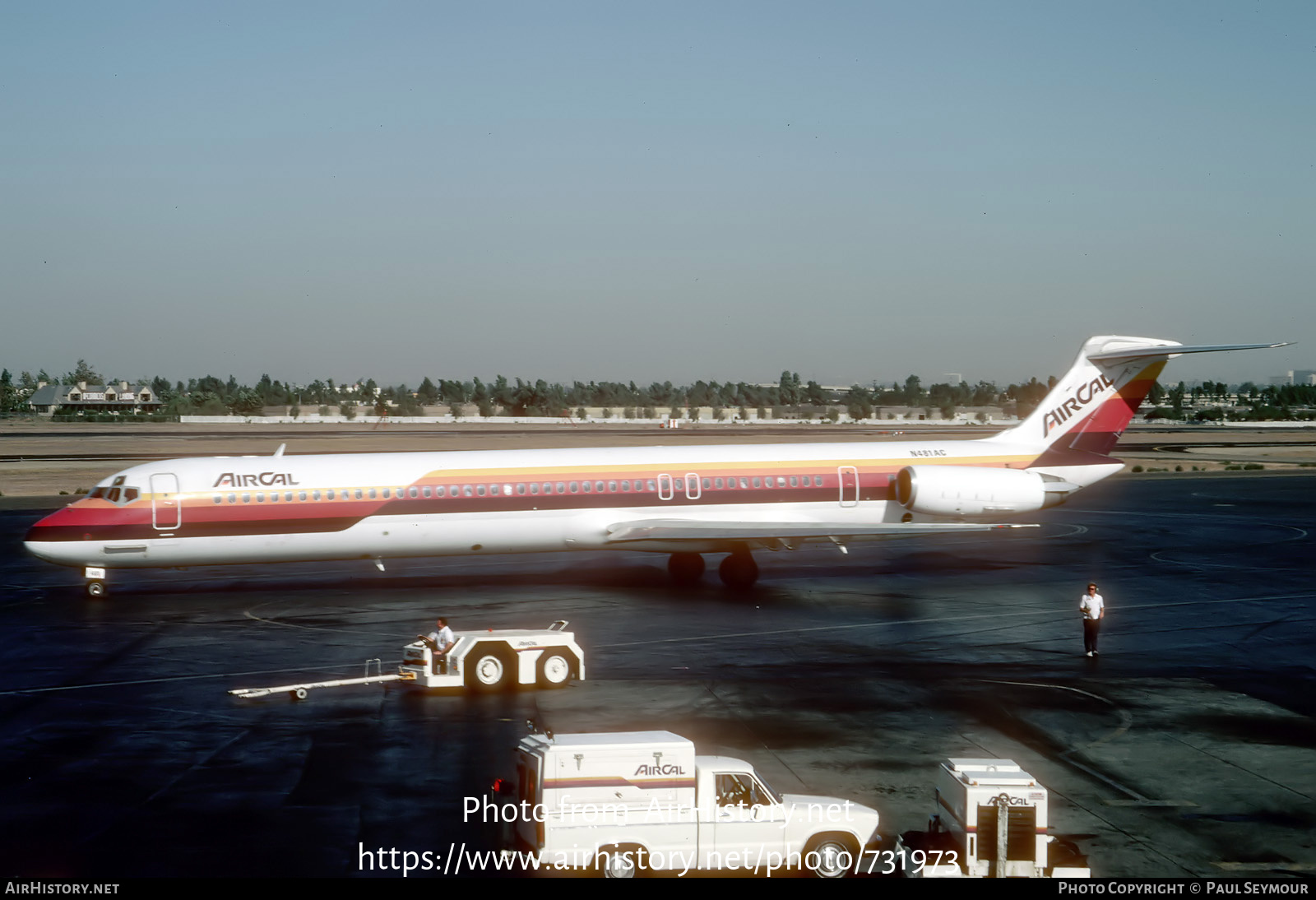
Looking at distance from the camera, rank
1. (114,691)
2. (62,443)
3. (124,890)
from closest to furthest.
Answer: (124,890) → (114,691) → (62,443)

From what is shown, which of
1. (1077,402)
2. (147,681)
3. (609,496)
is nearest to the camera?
(147,681)

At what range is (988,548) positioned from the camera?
39781mm

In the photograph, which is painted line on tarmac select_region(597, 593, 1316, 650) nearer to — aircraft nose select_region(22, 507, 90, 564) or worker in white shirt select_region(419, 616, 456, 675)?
worker in white shirt select_region(419, 616, 456, 675)

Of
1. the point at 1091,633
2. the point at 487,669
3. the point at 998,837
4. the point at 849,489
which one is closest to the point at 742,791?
the point at 998,837

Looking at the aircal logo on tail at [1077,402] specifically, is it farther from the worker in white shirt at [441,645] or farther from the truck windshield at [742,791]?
the truck windshield at [742,791]

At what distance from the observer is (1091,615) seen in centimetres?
2261

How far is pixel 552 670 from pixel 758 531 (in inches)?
426

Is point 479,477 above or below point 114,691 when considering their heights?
above

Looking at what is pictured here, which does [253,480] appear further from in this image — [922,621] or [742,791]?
[742,791]

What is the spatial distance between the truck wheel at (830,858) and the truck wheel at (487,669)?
9721 mm

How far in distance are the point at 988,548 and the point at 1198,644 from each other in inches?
611

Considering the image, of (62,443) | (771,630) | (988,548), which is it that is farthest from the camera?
(62,443)

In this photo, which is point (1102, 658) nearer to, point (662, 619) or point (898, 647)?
point (898, 647)

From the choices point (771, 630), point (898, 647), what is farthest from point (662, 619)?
point (898, 647)
